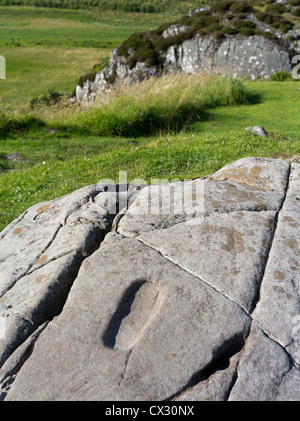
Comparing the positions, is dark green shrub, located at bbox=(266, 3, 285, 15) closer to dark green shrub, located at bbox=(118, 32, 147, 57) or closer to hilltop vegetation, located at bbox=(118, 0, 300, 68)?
hilltop vegetation, located at bbox=(118, 0, 300, 68)

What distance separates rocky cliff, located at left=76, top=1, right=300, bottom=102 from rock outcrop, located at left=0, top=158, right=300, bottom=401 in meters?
14.3

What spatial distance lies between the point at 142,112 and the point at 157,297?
333 inches

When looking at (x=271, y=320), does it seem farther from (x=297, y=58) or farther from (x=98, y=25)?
(x=98, y=25)

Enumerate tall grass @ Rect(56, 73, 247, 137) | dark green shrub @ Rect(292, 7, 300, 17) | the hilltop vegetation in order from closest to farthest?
tall grass @ Rect(56, 73, 247, 137), the hilltop vegetation, dark green shrub @ Rect(292, 7, 300, 17)

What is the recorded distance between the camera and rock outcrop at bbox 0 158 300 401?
98.8 inches

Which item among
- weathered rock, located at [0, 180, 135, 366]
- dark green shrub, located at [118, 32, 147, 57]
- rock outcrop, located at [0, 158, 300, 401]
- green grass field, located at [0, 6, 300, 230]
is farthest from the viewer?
dark green shrub, located at [118, 32, 147, 57]

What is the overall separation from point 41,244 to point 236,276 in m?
1.71

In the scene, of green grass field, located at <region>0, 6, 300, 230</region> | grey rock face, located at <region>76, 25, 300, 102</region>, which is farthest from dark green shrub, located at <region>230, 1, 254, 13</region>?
green grass field, located at <region>0, 6, 300, 230</region>

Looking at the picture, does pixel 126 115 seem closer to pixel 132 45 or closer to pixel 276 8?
pixel 132 45

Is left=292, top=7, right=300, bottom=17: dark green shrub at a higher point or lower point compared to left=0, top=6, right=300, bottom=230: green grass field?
higher

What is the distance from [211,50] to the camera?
18.7 metres

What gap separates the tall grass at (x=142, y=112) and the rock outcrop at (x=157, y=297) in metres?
6.82

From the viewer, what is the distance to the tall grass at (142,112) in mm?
10812
